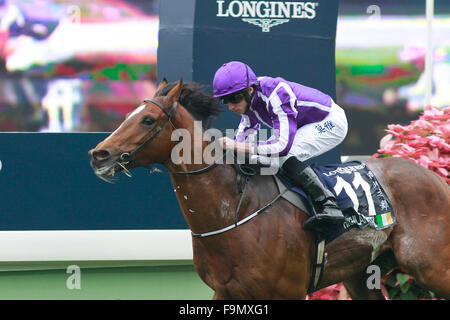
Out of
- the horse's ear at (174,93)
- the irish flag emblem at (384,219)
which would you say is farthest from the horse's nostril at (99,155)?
the irish flag emblem at (384,219)

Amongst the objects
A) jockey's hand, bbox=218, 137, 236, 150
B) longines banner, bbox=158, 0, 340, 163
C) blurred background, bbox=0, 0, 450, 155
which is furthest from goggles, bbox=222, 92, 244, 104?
blurred background, bbox=0, 0, 450, 155

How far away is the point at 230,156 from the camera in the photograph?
4.45 meters

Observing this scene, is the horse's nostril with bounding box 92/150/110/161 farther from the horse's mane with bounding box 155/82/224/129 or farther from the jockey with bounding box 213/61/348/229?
the jockey with bounding box 213/61/348/229

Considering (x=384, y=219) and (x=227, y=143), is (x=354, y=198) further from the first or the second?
(x=227, y=143)

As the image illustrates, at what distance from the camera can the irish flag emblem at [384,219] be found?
466 centimetres

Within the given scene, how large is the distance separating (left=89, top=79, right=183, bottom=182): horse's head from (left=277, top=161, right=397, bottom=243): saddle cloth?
0.75 m

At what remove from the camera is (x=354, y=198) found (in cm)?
462

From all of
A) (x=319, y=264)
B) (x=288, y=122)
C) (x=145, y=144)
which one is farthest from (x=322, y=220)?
(x=145, y=144)

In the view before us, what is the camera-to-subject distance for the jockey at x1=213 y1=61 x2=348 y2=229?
4.35 m

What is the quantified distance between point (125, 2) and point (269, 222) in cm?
205

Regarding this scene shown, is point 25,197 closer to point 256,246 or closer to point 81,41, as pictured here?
point 81,41

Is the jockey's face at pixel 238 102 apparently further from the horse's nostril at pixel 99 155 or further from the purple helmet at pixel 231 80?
the horse's nostril at pixel 99 155

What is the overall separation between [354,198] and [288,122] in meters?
0.65
